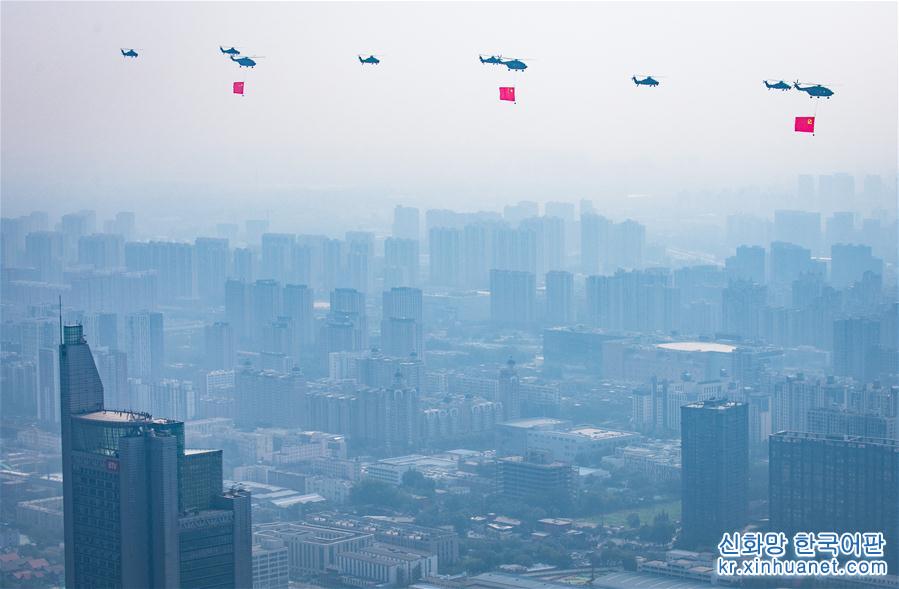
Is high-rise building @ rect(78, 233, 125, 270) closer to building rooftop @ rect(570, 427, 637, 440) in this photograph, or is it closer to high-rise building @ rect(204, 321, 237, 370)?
high-rise building @ rect(204, 321, 237, 370)

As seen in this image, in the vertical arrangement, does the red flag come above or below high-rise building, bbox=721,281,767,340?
above

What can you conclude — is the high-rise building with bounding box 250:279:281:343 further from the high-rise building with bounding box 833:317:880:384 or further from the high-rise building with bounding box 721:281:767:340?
the high-rise building with bounding box 833:317:880:384

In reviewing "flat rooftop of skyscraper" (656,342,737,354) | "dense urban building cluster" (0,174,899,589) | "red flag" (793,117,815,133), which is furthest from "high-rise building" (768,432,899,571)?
"flat rooftop of skyscraper" (656,342,737,354)

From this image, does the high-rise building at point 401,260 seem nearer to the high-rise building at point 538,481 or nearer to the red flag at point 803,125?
the high-rise building at point 538,481

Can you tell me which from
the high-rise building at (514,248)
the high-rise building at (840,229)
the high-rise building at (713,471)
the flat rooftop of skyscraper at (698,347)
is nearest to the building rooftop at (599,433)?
the flat rooftop of skyscraper at (698,347)

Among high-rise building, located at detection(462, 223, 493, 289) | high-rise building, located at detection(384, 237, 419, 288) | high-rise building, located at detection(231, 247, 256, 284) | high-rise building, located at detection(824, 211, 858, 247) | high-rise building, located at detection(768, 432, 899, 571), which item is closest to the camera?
A: high-rise building, located at detection(768, 432, 899, 571)

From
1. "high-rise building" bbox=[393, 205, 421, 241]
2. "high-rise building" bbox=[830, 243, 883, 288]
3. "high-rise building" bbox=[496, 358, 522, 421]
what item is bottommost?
"high-rise building" bbox=[496, 358, 522, 421]

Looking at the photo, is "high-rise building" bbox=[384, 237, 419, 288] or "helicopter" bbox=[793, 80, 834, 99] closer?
"helicopter" bbox=[793, 80, 834, 99]

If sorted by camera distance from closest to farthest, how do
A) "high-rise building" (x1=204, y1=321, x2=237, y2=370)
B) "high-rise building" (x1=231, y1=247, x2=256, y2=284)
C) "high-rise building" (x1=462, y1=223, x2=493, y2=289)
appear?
"high-rise building" (x1=204, y1=321, x2=237, y2=370), "high-rise building" (x1=231, y1=247, x2=256, y2=284), "high-rise building" (x1=462, y1=223, x2=493, y2=289)
